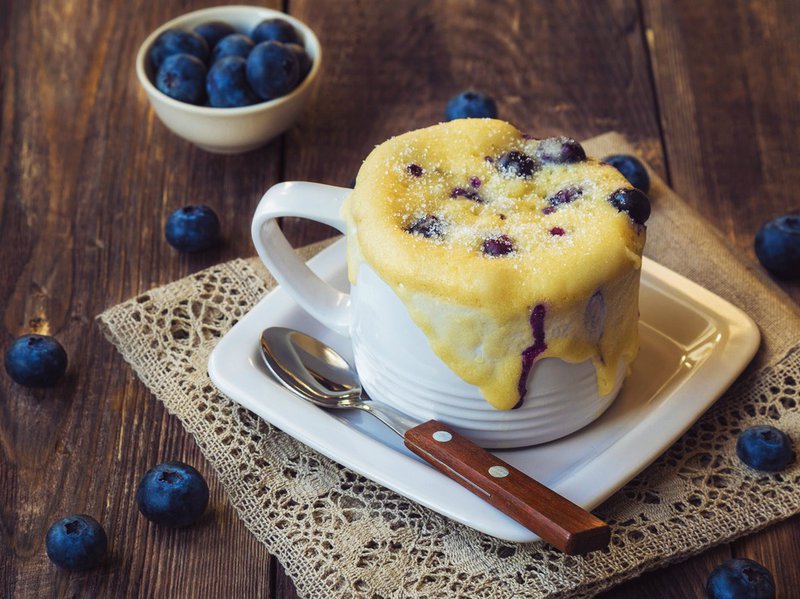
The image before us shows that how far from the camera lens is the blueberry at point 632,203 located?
125cm

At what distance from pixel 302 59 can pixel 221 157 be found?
9.2 inches

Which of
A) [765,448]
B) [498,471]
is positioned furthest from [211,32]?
[765,448]

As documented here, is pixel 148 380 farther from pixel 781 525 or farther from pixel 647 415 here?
pixel 781 525

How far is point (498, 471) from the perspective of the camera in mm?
1194

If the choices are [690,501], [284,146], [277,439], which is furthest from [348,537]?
[284,146]

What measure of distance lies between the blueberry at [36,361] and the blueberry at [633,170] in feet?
3.12

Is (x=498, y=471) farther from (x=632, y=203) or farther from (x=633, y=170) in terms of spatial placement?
(x=633, y=170)

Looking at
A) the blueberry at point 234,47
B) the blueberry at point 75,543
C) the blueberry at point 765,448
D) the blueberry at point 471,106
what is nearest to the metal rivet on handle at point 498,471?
the blueberry at point 765,448

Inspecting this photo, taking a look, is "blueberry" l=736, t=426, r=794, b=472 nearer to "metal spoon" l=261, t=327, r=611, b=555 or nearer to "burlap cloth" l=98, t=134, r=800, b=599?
"burlap cloth" l=98, t=134, r=800, b=599

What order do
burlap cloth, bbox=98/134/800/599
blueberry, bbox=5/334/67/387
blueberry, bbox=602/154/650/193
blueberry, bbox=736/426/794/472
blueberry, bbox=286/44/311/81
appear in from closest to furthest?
burlap cloth, bbox=98/134/800/599, blueberry, bbox=736/426/794/472, blueberry, bbox=5/334/67/387, blueberry, bbox=602/154/650/193, blueberry, bbox=286/44/311/81

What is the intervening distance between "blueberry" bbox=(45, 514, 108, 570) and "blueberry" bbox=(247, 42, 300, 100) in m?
0.88

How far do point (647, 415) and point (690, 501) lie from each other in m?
0.12

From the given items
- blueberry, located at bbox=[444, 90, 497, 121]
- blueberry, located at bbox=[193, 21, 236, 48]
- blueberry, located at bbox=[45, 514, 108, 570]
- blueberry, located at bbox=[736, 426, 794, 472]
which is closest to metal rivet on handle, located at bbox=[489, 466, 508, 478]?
blueberry, located at bbox=[736, 426, 794, 472]

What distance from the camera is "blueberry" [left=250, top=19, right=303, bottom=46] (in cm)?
196
